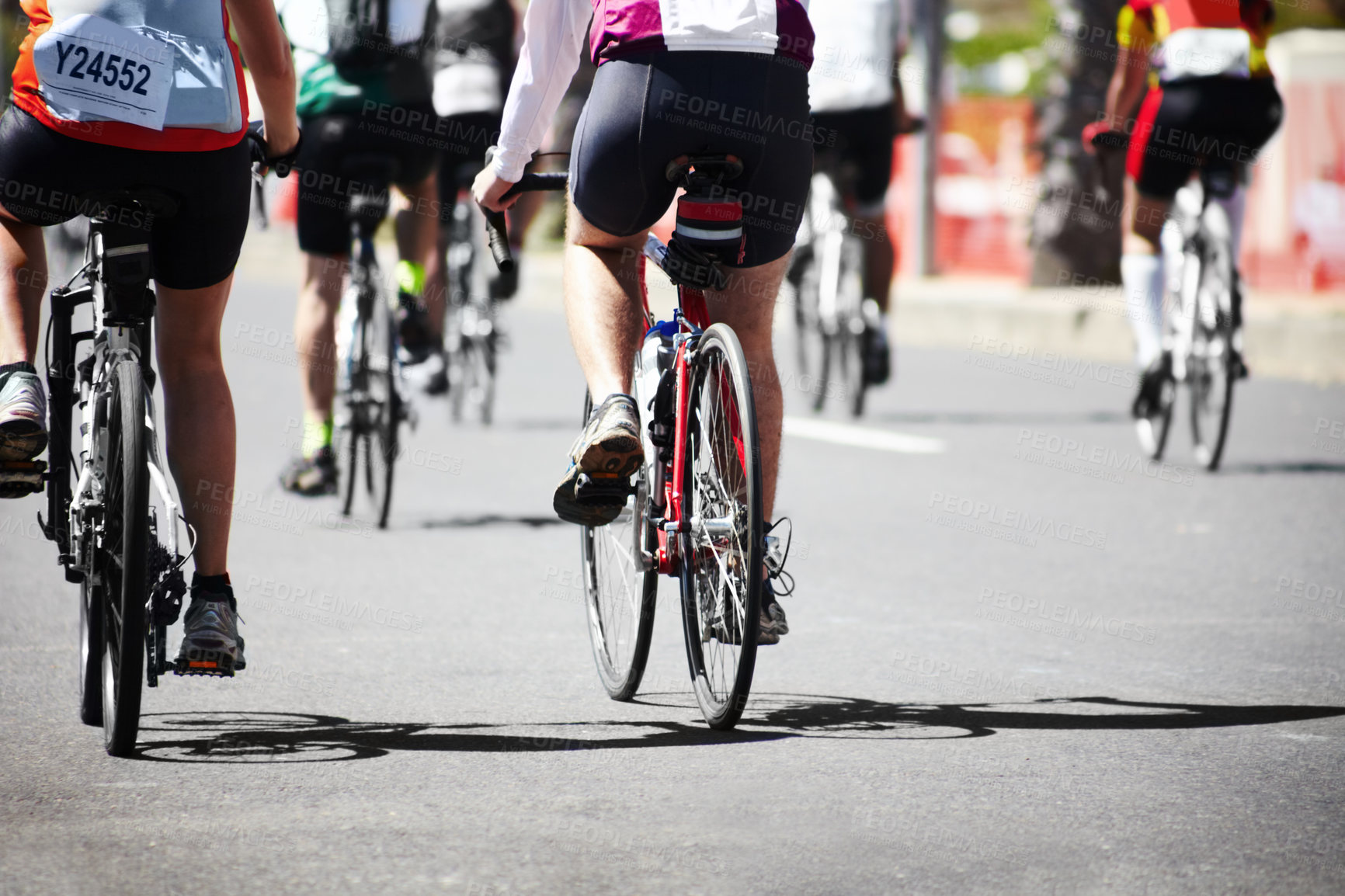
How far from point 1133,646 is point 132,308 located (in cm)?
272

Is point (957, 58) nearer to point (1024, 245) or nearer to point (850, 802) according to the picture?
point (1024, 245)

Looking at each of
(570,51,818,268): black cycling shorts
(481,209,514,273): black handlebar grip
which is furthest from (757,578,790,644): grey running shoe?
(481,209,514,273): black handlebar grip

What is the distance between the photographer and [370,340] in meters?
6.92

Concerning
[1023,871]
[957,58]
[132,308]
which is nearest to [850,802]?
[1023,871]

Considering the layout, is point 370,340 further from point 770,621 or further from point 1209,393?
point 1209,393

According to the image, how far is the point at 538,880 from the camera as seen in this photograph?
3.11m

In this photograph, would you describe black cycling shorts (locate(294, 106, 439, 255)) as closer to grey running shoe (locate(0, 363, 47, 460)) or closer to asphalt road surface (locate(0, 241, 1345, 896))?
asphalt road surface (locate(0, 241, 1345, 896))

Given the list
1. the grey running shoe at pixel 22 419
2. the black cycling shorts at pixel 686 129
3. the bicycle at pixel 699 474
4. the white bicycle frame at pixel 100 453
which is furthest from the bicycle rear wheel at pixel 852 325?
the grey running shoe at pixel 22 419

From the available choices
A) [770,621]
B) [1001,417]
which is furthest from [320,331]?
[1001,417]

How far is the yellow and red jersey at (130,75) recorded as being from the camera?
3.75m

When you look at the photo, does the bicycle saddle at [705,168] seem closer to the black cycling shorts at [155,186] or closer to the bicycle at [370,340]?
the black cycling shorts at [155,186]

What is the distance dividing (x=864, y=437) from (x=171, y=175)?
5.83m

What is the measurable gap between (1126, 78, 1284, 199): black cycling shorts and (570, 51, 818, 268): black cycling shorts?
4.12 metres

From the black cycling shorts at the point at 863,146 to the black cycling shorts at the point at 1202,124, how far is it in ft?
5.73
